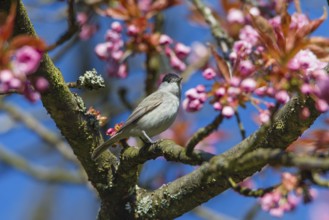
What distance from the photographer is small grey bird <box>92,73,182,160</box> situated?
12.6 ft

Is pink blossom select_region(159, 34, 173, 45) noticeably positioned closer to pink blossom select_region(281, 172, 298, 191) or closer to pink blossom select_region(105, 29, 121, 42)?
pink blossom select_region(105, 29, 121, 42)

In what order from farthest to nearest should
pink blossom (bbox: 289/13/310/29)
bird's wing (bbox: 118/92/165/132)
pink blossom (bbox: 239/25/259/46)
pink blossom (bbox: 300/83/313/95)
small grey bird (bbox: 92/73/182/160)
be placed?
bird's wing (bbox: 118/92/165/132) < small grey bird (bbox: 92/73/182/160) < pink blossom (bbox: 239/25/259/46) < pink blossom (bbox: 289/13/310/29) < pink blossom (bbox: 300/83/313/95)

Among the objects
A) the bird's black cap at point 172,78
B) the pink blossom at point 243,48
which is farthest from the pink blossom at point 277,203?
the bird's black cap at point 172,78

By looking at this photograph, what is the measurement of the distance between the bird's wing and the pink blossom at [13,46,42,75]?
2.04 m

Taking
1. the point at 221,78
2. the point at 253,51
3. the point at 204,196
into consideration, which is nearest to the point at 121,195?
the point at 204,196

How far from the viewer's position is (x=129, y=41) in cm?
414

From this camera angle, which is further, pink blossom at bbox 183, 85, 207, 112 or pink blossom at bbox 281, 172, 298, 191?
pink blossom at bbox 183, 85, 207, 112

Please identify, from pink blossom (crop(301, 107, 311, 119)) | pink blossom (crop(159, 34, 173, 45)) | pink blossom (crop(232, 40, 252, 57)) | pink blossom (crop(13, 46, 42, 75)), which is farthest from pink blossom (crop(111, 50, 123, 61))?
pink blossom (crop(13, 46, 42, 75))

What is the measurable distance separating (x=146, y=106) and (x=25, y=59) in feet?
7.66

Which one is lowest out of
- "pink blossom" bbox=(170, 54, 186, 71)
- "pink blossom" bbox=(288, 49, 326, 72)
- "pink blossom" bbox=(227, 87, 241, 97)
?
"pink blossom" bbox=(288, 49, 326, 72)

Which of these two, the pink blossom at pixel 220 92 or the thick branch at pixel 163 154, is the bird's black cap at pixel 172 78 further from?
the pink blossom at pixel 220 92

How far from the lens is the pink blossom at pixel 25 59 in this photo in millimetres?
1819

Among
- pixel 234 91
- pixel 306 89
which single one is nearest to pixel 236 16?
pixel 234 91

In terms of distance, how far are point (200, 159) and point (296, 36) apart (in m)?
0.64
